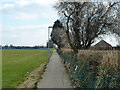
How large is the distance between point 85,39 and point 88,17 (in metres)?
2.04

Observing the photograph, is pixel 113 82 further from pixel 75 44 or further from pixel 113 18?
pixel 75 44

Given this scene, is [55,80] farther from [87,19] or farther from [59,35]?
[59,35]

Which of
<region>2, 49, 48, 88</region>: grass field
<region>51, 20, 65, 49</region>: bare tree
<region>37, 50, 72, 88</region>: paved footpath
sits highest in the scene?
<region>51, 20, 65, 49</region>: bare tree

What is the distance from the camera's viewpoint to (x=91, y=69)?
481cm

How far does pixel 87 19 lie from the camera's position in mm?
11984

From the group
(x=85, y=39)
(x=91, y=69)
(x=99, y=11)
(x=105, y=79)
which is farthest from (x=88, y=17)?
(x=105, y=79)

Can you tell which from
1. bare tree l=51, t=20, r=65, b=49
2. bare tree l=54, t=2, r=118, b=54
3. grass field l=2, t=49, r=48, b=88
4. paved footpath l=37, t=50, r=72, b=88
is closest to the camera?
paved footpath l=37, t=50, r=72, b=88

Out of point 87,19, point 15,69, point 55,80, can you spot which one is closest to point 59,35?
point 87,19

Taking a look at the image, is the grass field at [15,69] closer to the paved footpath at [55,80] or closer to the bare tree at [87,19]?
the paved footpath at [55,80]

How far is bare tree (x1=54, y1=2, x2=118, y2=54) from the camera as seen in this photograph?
11.5 meters

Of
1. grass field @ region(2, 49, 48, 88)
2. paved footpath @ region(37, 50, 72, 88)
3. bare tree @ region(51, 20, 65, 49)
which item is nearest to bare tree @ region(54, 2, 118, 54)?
paved footpath @ region(37, 50, 72, 88)

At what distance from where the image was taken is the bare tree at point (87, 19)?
11.5m

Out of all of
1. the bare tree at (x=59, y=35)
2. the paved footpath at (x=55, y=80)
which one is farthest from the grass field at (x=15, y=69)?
the bare tree at (x=59, y=35)

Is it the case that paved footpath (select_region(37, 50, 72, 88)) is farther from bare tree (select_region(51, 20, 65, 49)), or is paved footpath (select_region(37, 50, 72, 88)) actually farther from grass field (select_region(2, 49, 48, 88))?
bare tree (select_region(51, 20, 65, 49))
